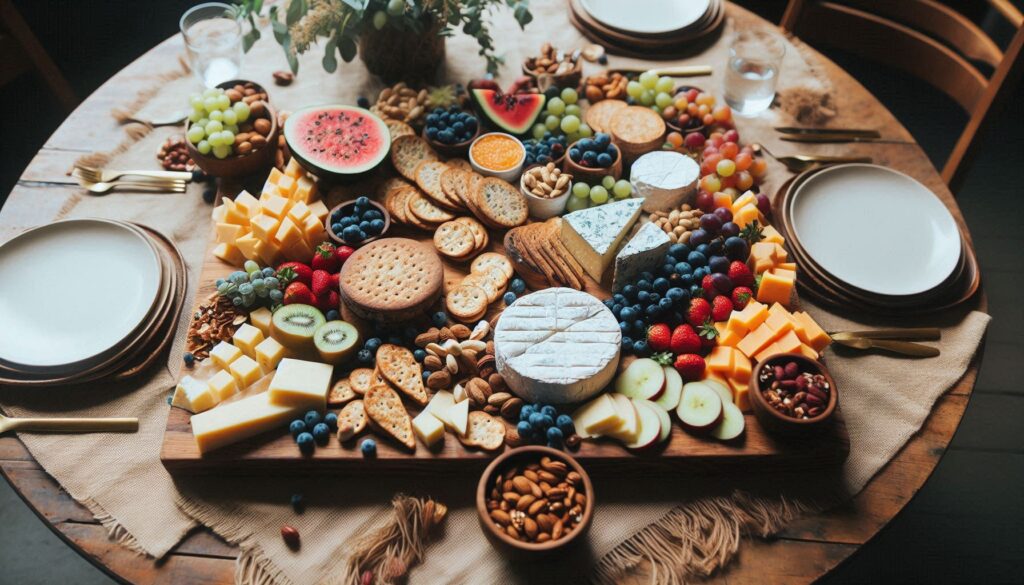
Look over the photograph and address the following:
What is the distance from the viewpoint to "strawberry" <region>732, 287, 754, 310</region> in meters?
2.49

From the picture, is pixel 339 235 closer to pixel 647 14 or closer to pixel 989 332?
pixel 647 14

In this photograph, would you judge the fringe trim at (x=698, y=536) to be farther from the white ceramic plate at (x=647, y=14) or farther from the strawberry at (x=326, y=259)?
the white ceramic plate at (x=647, y=14)

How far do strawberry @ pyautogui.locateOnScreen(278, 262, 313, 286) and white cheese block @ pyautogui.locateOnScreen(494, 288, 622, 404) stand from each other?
70 cm

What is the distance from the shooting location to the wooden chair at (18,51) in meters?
3.06

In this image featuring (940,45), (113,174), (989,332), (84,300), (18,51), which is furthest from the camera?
(989,332)

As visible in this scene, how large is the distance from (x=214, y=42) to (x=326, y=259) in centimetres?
125

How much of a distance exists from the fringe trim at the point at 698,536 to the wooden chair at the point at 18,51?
303cm

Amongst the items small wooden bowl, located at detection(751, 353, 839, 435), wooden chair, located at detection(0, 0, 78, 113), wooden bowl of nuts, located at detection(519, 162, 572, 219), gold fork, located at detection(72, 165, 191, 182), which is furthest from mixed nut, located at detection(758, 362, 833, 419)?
wooden chair, located at detection(0, 0, 78, 113)

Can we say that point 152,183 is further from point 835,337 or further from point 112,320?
point 835,337

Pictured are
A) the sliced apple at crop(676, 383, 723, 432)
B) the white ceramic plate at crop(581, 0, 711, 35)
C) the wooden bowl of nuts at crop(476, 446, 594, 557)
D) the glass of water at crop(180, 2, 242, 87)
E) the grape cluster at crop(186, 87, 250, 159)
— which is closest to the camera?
the wooden bowl of nuts at crop(476, 446, 594, 557)

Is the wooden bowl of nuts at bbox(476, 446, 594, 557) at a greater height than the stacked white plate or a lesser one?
greater

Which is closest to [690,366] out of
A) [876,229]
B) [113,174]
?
[876,229]

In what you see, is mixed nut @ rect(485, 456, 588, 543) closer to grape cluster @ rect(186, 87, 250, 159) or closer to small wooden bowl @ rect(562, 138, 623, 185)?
small wooden bowl @ rect(562, 138, 623, 185)

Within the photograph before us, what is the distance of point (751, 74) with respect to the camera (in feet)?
10.2
